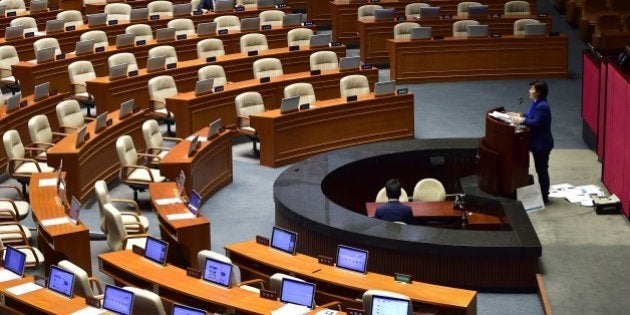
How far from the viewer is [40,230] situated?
12383 mm

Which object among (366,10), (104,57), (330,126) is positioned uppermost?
(366,10)

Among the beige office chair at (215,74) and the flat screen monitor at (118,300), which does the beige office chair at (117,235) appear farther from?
the beige office chair at (215,74)

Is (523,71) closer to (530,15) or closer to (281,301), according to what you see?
(530,15)

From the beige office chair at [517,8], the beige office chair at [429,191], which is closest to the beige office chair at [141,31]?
the beige office chair at [517,8]

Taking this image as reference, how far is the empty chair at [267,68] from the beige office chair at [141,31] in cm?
272

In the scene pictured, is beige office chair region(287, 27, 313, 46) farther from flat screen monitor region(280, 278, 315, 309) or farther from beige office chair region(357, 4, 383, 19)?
flat screen monitor region(280, 278, 315, 309)

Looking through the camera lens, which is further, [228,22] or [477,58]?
[228,22]

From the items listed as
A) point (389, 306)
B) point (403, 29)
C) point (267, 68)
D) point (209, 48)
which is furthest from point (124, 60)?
point (389, 306)

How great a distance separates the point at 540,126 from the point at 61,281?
5.74m

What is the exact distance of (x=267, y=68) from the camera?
748 inches

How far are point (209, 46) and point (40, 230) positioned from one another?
26.3 feet

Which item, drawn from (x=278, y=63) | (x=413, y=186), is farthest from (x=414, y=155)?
(x=278, y=63)

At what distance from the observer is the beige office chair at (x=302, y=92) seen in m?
17.5

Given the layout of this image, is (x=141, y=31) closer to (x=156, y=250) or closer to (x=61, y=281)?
(x=156, y=250)
